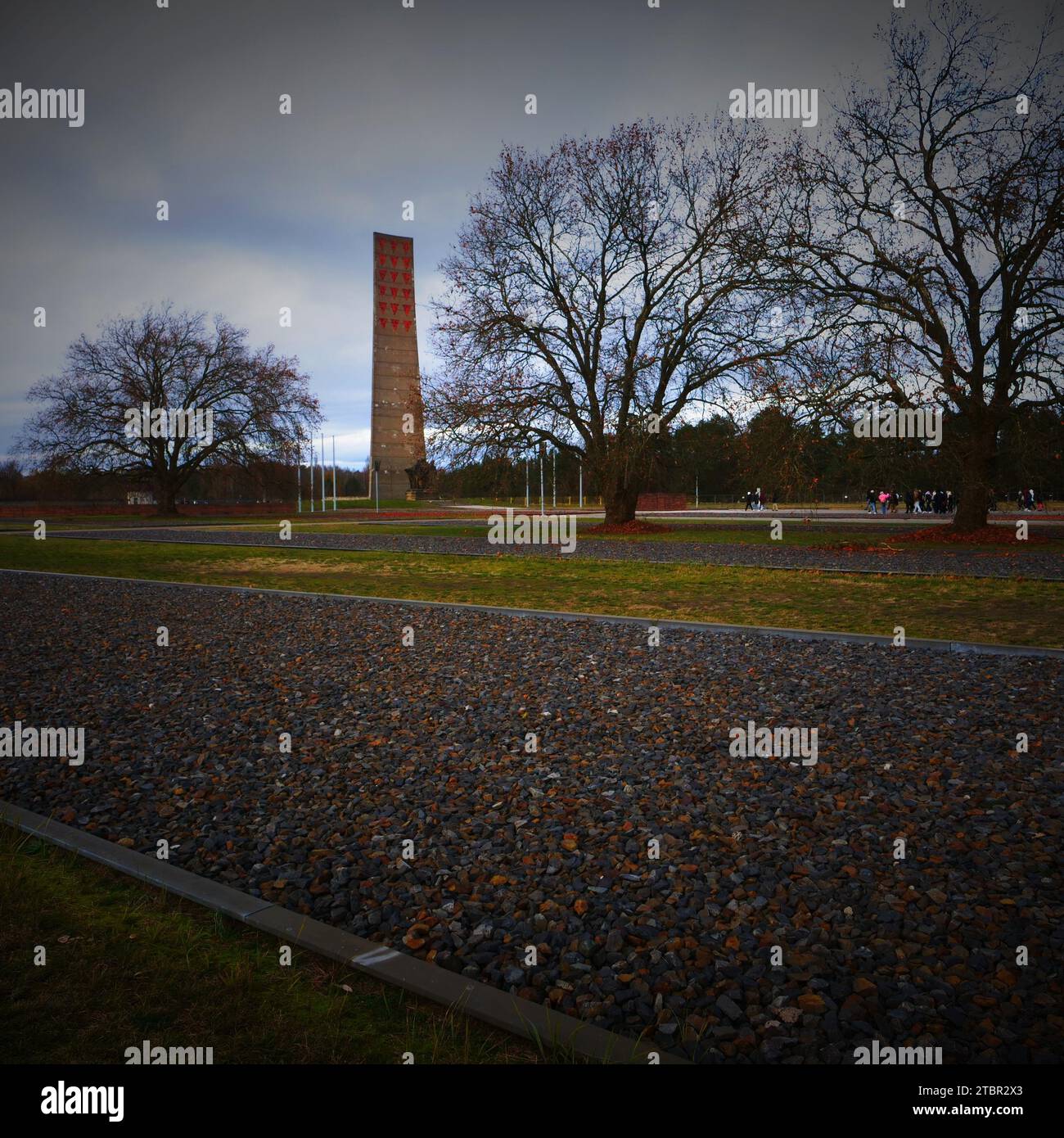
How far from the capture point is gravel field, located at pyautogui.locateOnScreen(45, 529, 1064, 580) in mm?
16500

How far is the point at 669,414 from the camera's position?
93.7ft

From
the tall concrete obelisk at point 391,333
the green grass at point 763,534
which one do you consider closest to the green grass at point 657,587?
the green grass at point 763,534

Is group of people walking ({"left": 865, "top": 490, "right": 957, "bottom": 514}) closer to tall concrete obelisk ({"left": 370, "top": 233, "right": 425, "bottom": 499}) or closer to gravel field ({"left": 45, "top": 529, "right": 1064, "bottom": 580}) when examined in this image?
gravel field ({"left": 45, "top": 529, "right": 1064, "bottom": 580})

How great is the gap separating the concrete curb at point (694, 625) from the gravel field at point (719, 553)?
7395 millimetres

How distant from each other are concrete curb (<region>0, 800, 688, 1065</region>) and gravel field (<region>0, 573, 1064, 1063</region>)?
15 centimetres

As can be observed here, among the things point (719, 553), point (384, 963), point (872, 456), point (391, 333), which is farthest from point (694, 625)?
point (391, 333)

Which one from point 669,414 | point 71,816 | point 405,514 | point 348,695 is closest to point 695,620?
point 348,695

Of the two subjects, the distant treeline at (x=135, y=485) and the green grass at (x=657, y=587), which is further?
the distant treeline at (x=135, y=485)

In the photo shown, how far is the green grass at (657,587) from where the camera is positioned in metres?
10.5

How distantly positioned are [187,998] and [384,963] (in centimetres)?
71

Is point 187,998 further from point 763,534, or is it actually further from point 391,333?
point 391,333

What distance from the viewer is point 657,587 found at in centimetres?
1444

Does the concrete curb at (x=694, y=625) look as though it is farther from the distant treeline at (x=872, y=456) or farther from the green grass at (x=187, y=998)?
the distant treeline at (x=872, y=456)

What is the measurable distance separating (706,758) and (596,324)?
87.2ft
